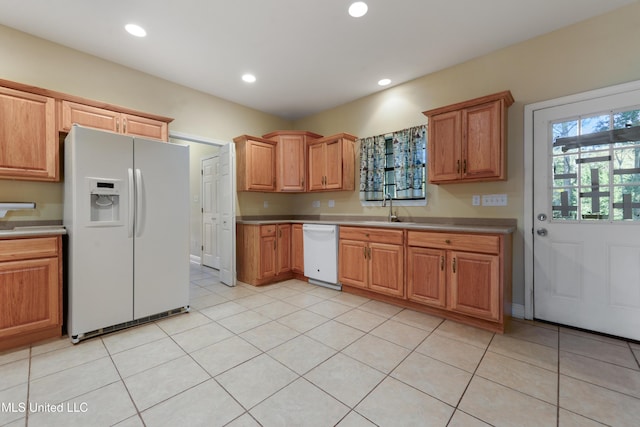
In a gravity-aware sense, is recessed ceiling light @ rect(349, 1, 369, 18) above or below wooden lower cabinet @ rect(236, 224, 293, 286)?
above

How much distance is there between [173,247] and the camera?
2803mm

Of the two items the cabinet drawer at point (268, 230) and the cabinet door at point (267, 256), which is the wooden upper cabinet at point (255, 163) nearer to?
the cabinet drawer at point (268, 230)

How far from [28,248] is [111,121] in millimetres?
1461

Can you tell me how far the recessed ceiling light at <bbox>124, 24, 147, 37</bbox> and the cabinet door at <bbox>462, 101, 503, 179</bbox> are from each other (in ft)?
10.9

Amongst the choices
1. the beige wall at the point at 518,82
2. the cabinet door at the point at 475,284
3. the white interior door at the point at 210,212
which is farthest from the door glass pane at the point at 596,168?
the white interior door at the point at 210,212

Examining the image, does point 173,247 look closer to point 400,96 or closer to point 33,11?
point 33,11

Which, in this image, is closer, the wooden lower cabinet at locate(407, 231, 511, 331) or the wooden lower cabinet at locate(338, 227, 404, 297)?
the wooden lower cabinet at locate(407, 231, 511, 331)

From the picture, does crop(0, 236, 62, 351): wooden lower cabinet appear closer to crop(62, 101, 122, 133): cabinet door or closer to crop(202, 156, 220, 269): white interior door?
crop(62, 101, 122, 133): cabinet door

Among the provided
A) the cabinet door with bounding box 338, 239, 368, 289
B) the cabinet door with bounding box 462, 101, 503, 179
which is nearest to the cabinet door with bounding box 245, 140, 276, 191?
the cabinet door with bounding box 338, 239, 368, 289

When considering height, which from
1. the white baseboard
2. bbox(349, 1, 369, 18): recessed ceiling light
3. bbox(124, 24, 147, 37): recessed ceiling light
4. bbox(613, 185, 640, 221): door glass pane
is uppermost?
bbox(124, 24, 147, 37): recessed ceiling light

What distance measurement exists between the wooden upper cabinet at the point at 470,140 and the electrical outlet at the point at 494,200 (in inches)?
8.7

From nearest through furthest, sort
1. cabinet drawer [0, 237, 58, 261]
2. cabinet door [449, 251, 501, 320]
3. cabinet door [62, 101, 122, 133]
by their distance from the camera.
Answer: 1. cabinet drawer [0, 237, 58, 261]
2. cabinet door [449, 251, 501, 320]
3. cabinet door [62, 101, 122, 133]

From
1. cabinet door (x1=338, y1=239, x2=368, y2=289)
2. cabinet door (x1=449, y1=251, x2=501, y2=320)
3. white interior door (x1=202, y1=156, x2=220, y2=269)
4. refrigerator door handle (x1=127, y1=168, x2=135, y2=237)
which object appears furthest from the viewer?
white interior door (x1=202, y1=156, x2=220, y2=269)

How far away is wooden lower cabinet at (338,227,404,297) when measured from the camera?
10.0 ft
